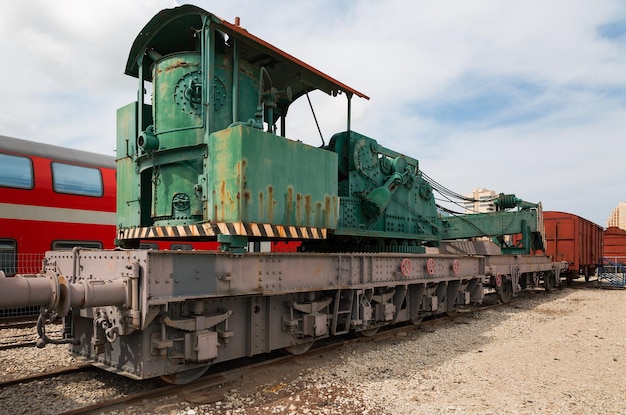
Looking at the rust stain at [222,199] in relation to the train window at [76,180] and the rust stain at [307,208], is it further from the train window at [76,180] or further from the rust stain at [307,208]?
the train window at [76,180]

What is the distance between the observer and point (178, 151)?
6621 millimetres

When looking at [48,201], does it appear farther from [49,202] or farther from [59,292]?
[59,292]

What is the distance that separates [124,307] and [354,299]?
4090 mm

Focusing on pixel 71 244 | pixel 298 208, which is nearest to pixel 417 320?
pixel 298 208

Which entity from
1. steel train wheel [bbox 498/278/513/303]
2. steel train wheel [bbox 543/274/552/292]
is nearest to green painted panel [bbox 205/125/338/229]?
steel train wheel [bbox 498/278/513/303]

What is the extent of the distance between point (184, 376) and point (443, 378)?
3.47 m

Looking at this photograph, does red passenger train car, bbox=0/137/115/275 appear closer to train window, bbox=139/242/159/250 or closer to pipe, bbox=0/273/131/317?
train window, bbox=139/242/159/250

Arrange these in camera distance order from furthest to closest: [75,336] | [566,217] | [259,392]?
1. [566,217]
2. [75,336]
3. [259,392]

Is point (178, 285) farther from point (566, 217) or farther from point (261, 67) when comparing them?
point (566, 217)

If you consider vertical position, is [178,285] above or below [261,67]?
below

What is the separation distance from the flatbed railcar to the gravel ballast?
503mm

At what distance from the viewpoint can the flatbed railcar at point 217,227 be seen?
5188 mm

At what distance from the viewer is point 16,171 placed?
10.6 metres

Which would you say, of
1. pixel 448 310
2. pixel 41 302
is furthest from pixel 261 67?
pixel 448 310
